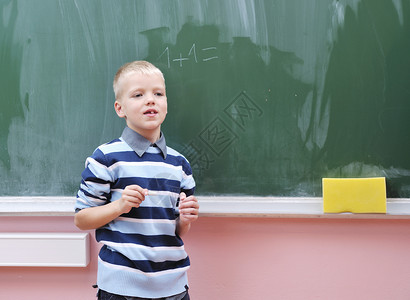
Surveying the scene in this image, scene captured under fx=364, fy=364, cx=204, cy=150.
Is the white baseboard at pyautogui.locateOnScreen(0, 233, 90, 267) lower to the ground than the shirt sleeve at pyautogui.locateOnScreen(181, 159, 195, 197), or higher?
lower

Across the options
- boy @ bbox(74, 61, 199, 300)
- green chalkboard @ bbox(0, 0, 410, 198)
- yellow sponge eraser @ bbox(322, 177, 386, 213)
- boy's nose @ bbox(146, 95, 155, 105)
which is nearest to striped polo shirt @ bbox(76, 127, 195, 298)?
boy @ bbox(74, 61, 199, 300)

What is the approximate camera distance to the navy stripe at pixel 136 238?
1.04m

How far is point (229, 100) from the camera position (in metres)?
1.27

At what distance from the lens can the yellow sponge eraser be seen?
123cm

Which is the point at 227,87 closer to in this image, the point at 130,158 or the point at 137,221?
the point at 130,158

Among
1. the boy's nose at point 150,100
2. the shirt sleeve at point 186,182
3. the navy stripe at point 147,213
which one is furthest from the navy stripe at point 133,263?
the boy's nose at point 150,100

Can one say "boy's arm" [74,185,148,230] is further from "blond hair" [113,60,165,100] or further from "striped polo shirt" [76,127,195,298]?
"blond hair" [113,60,165,100]

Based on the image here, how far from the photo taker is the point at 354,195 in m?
1.24

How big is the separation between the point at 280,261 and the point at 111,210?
643 mm

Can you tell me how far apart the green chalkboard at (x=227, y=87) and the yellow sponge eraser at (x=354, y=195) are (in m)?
0.04

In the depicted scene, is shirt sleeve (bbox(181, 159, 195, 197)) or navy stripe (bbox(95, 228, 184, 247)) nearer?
navy stripe (bbox(95, 228, 184, 247))

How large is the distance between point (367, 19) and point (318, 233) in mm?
753

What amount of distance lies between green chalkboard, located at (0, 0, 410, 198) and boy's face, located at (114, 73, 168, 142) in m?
0.19

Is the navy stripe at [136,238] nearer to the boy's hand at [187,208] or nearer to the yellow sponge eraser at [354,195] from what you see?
the boy's hand at [187,208]
